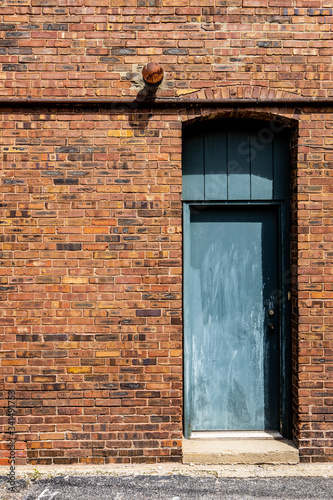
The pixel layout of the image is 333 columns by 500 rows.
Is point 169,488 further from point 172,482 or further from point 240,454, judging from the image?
point 240,454

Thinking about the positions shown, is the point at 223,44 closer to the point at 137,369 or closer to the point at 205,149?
the point at 205,149

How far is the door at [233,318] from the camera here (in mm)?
3650

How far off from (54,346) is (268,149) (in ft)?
8.89

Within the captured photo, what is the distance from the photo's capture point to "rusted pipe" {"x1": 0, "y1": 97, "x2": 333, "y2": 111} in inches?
132

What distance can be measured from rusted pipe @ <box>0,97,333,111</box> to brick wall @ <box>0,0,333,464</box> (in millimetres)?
45

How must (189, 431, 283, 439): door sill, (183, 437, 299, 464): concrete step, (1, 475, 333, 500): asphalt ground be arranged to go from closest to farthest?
(1, 475, 333, 500): asphalt ground
(183, 437, 299, 464): concrete step
(189, 431, 283, 439): door sill

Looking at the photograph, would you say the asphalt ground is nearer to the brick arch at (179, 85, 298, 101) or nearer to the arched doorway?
the arched doorway

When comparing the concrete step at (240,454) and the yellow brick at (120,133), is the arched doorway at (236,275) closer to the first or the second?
the concrete step at (240,454)

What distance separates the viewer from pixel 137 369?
337cm

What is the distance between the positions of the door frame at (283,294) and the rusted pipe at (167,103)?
2.89 feet

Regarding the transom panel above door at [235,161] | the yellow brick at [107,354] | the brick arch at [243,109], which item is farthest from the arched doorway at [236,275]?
the yellow brick at [107,354]

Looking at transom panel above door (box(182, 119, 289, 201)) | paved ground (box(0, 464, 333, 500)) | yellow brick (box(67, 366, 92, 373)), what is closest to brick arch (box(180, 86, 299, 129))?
transom panel above door (box(182, 119, 289, 201))

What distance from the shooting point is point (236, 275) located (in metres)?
3.67

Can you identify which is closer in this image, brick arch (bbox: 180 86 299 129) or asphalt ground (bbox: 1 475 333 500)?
asphalt ground (bbox: 1 475 333 500)
